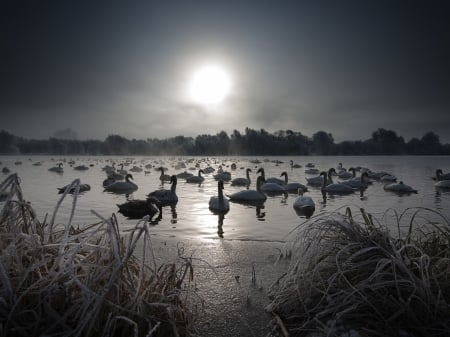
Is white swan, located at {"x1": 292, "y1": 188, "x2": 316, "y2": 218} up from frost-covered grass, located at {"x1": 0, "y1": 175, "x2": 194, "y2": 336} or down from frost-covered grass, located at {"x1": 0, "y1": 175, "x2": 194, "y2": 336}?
down

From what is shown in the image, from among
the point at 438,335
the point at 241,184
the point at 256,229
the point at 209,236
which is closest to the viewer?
the point at 438,335

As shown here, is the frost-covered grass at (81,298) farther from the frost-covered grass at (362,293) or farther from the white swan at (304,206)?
the white swan at (304,206)

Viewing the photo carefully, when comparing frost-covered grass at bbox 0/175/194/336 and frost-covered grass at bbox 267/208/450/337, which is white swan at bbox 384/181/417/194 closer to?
frost-covered grass at bbox 267/208/450/337

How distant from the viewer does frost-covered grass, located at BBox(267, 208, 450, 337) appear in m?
2.54

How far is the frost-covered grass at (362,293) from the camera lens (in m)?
2.54

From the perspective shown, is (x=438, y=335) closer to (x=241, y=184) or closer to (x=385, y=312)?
(x=385, y=312)

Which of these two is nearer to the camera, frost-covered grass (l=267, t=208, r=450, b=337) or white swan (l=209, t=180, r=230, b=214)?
frost-covered grass (l=267, t=208, r=450, b=337)

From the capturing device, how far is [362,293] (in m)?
2.80

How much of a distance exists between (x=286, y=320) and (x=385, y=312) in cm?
97

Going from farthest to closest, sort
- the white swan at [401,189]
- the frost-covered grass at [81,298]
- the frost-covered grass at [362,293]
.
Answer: the white swan at [401,189] < the frost-covered grass at [362,293] < the frost-covered grass at [81,298]

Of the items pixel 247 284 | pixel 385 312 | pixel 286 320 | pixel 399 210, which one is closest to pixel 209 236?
pixel 247 284

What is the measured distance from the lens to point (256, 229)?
848 centimetres

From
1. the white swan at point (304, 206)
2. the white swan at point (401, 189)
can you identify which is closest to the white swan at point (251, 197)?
the white swan at point (304, 206)

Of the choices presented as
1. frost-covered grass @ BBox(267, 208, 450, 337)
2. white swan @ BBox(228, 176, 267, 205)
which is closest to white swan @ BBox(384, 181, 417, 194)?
white swan @ BBox(228, 176, 267, 205)
